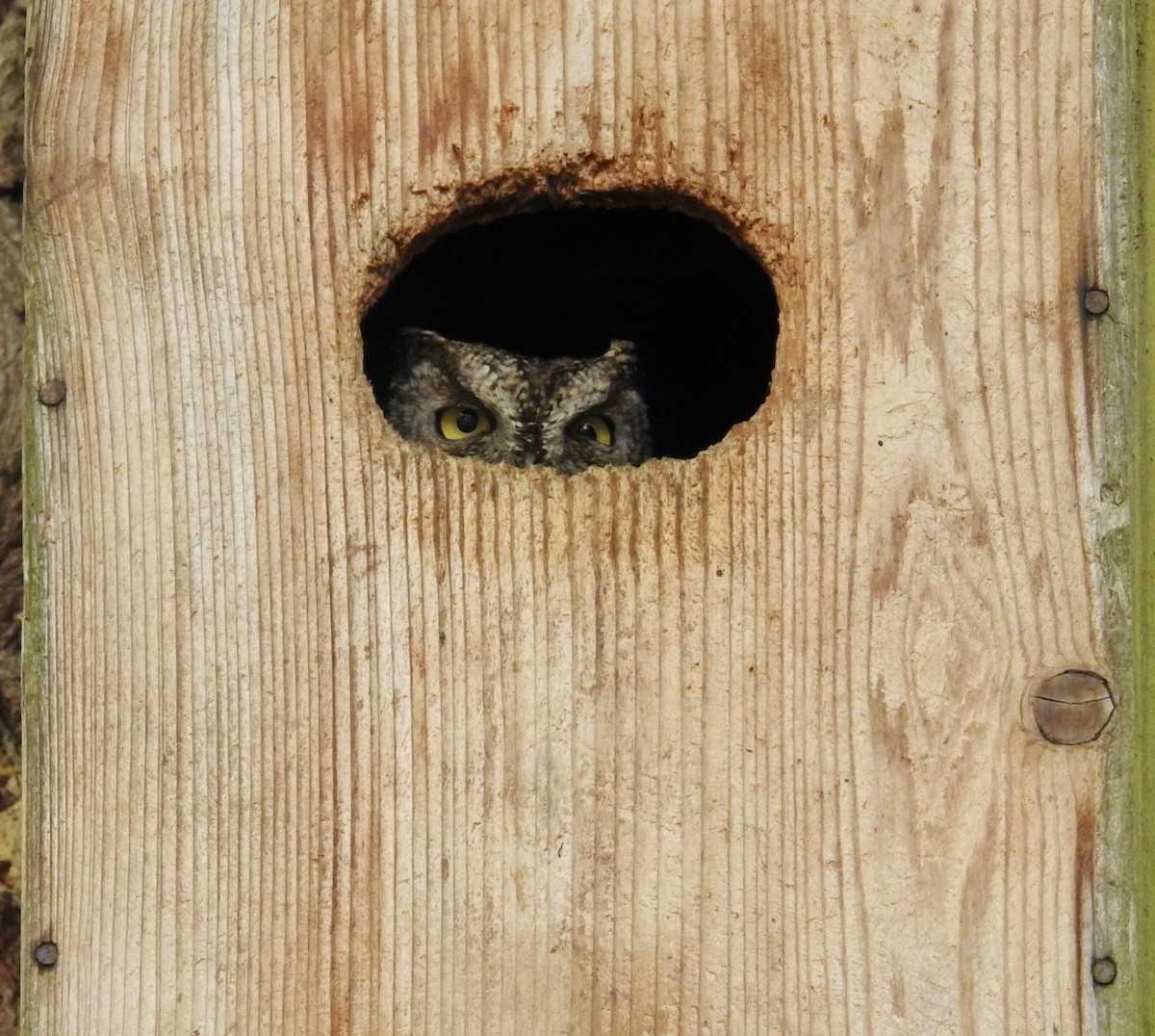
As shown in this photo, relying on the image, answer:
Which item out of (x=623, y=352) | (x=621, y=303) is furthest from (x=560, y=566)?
(x=621, y=303)

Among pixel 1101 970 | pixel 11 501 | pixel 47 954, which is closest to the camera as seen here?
pixel 1101 970

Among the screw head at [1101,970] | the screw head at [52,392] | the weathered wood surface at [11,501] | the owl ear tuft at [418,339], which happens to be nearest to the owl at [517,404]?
the owl ear tuft at [418,339]

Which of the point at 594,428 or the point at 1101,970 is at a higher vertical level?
the point at 594,428

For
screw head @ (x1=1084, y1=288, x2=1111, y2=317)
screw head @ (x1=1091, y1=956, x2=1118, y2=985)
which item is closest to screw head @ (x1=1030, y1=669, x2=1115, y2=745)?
screw head @ (x1=1091, y1=956, x2=1118, y2=985)

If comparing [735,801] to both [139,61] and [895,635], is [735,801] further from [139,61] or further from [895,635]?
[139,61]

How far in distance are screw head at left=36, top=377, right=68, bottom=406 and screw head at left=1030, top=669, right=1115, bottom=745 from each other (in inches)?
45.3

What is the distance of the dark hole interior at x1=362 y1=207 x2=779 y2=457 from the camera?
2.62 metres

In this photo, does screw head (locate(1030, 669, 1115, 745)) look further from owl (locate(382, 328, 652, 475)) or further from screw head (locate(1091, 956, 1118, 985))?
owl (locate(382, 328, 652, 475))

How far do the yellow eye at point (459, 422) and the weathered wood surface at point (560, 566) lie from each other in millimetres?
944

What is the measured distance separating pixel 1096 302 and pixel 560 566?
644 millimetres

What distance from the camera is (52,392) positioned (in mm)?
1707

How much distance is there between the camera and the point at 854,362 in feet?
5.18

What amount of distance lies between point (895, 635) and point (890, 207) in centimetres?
47

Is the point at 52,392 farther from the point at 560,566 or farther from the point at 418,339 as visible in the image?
the point at 418,339
